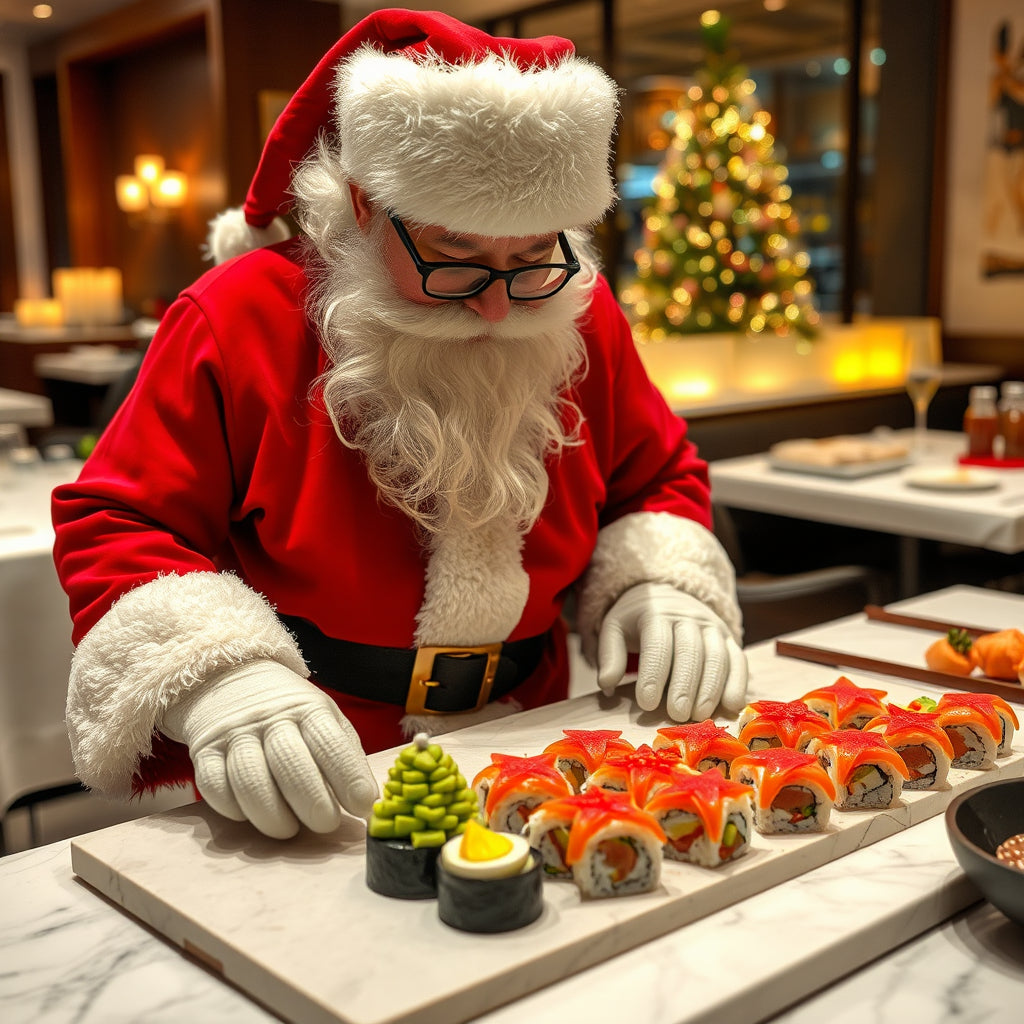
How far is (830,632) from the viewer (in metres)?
1.61

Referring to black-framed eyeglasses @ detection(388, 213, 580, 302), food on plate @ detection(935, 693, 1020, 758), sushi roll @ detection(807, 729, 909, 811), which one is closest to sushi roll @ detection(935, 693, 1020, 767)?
food on plate @ detection(935, 693, 1020, 758)

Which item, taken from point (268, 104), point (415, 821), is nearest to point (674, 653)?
point (415, 821)

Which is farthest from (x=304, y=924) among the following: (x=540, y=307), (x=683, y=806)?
(x=540, y=307)

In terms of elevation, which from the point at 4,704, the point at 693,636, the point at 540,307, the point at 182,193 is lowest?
the point at 4,704

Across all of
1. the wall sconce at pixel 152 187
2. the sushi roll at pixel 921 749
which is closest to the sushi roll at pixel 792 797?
the sushi roll at pixel 921 749

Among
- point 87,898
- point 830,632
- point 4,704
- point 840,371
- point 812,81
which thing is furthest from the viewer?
point 812,81

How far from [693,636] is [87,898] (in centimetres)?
67

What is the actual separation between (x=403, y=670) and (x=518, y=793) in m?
0.40

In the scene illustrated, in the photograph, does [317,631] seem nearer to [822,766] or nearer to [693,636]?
[693,636]

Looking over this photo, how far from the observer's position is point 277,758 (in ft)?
3.03

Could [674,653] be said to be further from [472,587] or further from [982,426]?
[982,426]

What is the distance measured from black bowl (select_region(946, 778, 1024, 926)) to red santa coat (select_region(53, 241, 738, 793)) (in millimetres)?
506

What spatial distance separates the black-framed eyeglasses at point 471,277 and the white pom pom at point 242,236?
0.27 m

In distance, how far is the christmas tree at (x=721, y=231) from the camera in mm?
4625
